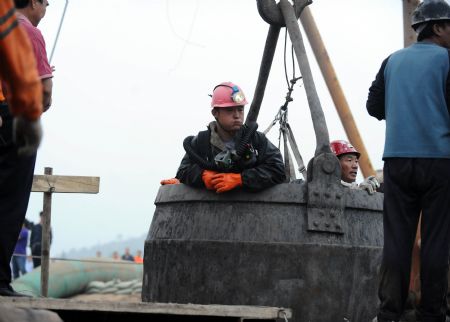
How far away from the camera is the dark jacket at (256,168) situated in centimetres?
655

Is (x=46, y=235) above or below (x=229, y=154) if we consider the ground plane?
below

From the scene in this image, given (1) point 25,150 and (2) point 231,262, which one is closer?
(1) point 25,150

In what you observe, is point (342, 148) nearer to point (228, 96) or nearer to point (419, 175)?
point (228, 96)

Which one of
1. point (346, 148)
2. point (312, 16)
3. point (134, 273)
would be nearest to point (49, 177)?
point (346, 148)

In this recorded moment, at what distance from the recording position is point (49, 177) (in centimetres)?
982

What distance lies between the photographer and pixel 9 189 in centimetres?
541

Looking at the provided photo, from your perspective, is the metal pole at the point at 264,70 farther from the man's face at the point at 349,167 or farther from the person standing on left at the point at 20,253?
the person standing on left at the point at 20,253

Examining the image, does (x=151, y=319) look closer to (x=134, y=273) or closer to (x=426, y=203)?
(x=426, y=203)

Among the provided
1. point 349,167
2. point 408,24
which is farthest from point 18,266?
point 349,167

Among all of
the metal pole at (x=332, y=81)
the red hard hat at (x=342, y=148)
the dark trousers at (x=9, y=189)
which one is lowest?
the dark trousers at (x=9, y=189)

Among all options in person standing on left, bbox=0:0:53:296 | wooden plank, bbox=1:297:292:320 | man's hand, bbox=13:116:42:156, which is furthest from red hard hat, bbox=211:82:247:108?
man's hand, bbox=13:116:42:156

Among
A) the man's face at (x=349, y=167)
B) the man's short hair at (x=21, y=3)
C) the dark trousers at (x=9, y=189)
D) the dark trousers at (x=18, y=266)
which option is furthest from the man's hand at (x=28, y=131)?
the dark trousers at (x=18, y=266)

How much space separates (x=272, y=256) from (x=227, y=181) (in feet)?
1.88

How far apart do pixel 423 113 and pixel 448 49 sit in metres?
0.45
